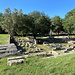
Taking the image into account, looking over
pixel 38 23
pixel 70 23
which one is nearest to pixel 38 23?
pixel 38 23

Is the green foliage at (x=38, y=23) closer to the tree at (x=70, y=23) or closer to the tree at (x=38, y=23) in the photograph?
the tree at (x=38, y=23)

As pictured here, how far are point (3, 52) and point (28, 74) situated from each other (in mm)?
3511

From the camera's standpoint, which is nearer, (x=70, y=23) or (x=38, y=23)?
(x=38, y=23)

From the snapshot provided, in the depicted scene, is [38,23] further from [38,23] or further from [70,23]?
[70,23]

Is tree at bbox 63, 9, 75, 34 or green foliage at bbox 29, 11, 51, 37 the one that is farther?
tree at bbox 63, 9, 75, 34

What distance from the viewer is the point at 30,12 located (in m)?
14.5

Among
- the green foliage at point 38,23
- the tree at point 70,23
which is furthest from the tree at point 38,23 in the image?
the tree at point 70,23

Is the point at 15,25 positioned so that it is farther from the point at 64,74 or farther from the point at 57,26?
the point at 57,26

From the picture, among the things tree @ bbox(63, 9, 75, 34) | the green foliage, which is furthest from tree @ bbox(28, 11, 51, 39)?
tree @ bbox(63, 9, 75, 34)

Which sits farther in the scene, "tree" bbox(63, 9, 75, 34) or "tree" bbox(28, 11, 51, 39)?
"tree" bbox(63, 9, 75, 34)

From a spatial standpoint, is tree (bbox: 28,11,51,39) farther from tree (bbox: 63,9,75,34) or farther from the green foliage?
tree (bbox: 63,9,75,34)

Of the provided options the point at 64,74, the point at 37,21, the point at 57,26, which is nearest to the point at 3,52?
the point at 64,74

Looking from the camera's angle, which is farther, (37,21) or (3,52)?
(37,21)

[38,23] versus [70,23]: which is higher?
[70,23]
